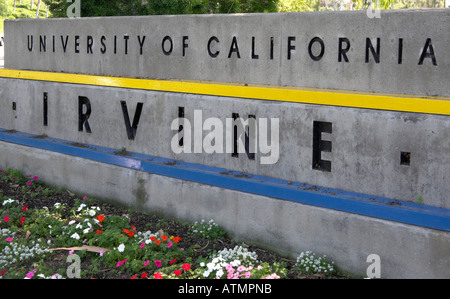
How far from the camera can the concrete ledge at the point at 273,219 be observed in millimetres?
4590

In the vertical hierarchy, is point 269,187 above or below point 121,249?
above

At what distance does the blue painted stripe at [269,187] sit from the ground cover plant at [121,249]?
45cm

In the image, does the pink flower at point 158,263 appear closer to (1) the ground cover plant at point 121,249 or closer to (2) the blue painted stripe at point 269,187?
(1) the ground cover plant at point 121,249

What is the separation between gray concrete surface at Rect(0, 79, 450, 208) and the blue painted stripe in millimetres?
63

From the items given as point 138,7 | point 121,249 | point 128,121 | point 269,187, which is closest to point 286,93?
point 269,187

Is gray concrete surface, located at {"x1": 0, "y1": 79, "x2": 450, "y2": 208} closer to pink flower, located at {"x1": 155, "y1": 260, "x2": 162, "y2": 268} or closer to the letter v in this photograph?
the letter v

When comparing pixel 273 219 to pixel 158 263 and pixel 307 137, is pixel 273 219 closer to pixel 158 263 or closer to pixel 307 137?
pixel 307 137

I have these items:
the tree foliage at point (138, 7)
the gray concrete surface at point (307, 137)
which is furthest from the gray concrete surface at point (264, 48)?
the tree foliage at point (138, 7)

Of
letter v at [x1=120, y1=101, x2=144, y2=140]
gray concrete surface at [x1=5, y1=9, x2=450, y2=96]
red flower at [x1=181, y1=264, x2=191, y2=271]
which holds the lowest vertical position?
red flower at [x1=181, y1=264, x2=191, y2=271]

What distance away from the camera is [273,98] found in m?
5.53

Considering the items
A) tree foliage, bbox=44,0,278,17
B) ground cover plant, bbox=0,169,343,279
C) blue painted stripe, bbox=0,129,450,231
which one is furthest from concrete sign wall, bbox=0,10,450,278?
tree foliage, bbox=44,0,278,17

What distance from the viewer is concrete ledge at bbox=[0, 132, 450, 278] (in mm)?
4590

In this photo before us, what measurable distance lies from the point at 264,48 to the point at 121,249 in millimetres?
2120

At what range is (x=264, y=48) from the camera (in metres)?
5.70
